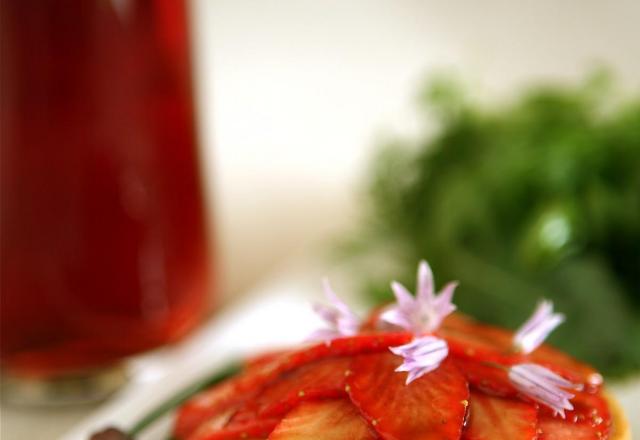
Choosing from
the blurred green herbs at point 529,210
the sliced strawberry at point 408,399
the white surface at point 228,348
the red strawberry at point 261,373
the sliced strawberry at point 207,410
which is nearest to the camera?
the sliced strawberry at point 408,399

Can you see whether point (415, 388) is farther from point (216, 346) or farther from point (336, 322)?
point (216, 346)

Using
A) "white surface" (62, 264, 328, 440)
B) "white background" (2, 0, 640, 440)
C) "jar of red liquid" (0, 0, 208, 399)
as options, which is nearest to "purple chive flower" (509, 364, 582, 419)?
"white surface" (62, 264, 328, 440)

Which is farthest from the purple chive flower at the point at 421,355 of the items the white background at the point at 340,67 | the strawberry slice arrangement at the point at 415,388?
the white background at the point at 340,67

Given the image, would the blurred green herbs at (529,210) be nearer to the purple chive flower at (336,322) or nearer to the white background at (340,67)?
the white background at (340,67)

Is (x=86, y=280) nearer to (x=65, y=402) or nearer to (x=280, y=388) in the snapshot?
(x=65, y=402)

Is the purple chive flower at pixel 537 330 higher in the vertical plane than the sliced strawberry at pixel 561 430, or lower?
higher

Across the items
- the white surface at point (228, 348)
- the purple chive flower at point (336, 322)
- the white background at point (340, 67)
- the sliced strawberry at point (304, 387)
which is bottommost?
the white surface at point (228, 348)

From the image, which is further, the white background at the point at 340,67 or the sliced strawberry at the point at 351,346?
the white background at the point at 340,67

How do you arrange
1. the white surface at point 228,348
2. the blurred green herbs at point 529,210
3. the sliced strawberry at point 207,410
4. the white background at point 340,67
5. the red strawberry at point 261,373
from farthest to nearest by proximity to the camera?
the white background at point 340,67
the blurred green herbs at point 529,210
the white surface at point 228,348
the sliced strawberry at point 207,410
the red strawberry at point 261,373
